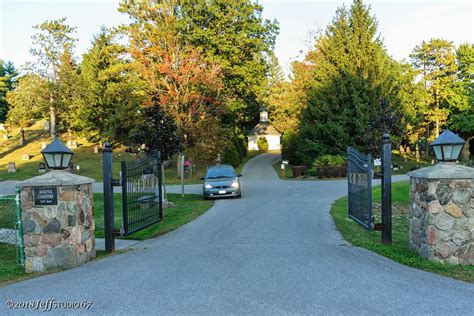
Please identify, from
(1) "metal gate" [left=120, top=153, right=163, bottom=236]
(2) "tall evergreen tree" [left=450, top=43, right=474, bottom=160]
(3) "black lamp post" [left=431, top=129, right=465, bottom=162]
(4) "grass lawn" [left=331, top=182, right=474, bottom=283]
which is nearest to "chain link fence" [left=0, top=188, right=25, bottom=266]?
(1) "metal gate" [left=120, top=153, right=163, bottom=236]

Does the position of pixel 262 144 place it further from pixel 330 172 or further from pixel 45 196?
pixel 45 196

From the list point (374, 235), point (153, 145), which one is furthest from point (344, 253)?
point (153, 145)

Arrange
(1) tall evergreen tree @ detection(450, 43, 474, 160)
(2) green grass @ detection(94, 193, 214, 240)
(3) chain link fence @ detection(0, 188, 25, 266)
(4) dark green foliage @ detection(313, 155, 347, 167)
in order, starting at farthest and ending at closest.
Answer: (1) tall evergreen tree @ detection(450, 43, 474, 160), (4) dark green foliage @ detection(313, 155, 347, 167), (2) green grass @ detection(94, 193, 214, 240), (3) chain link fence @ detection(0, 188, 25, 266)

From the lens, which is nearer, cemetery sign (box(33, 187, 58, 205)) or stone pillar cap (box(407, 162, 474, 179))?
stone pillar cap (box(407, 162, 474, 179))

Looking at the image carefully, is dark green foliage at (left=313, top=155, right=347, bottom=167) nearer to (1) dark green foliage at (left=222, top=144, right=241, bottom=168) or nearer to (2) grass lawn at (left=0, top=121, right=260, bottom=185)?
(2) grass lawn at (left=0, top=121, right=260, bottom=185)

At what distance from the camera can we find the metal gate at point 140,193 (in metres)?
8.08

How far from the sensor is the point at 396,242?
8141 millimetres

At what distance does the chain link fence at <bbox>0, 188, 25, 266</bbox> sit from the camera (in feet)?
22.0

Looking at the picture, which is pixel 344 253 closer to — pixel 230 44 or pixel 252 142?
pixel 230 44

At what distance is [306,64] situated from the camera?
141 feet

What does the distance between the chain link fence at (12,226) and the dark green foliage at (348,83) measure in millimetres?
24101

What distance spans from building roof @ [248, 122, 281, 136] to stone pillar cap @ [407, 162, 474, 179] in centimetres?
6013

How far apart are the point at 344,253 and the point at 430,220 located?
5.09 feet

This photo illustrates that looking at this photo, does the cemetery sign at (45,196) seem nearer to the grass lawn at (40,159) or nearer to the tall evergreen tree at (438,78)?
the grass lawn at (40,159)
